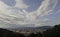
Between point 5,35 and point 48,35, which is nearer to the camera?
point 48,35

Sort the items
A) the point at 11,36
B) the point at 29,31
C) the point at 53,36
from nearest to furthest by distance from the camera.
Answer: the point at 53,36
the point at 11,36
the point at 29,31

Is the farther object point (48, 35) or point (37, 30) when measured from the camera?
point (37, 30)

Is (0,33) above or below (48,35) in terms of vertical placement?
above

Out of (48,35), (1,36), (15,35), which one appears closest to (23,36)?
(15,35)

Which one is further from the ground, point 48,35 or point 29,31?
point 29,31

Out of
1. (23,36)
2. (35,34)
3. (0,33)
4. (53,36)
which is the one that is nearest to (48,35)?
(53,36)

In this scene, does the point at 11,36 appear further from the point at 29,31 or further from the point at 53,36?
the point at 53,36

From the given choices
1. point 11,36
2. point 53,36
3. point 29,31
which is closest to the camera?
point 53,36

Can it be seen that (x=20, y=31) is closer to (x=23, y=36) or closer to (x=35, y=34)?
(x=23, y=36)
